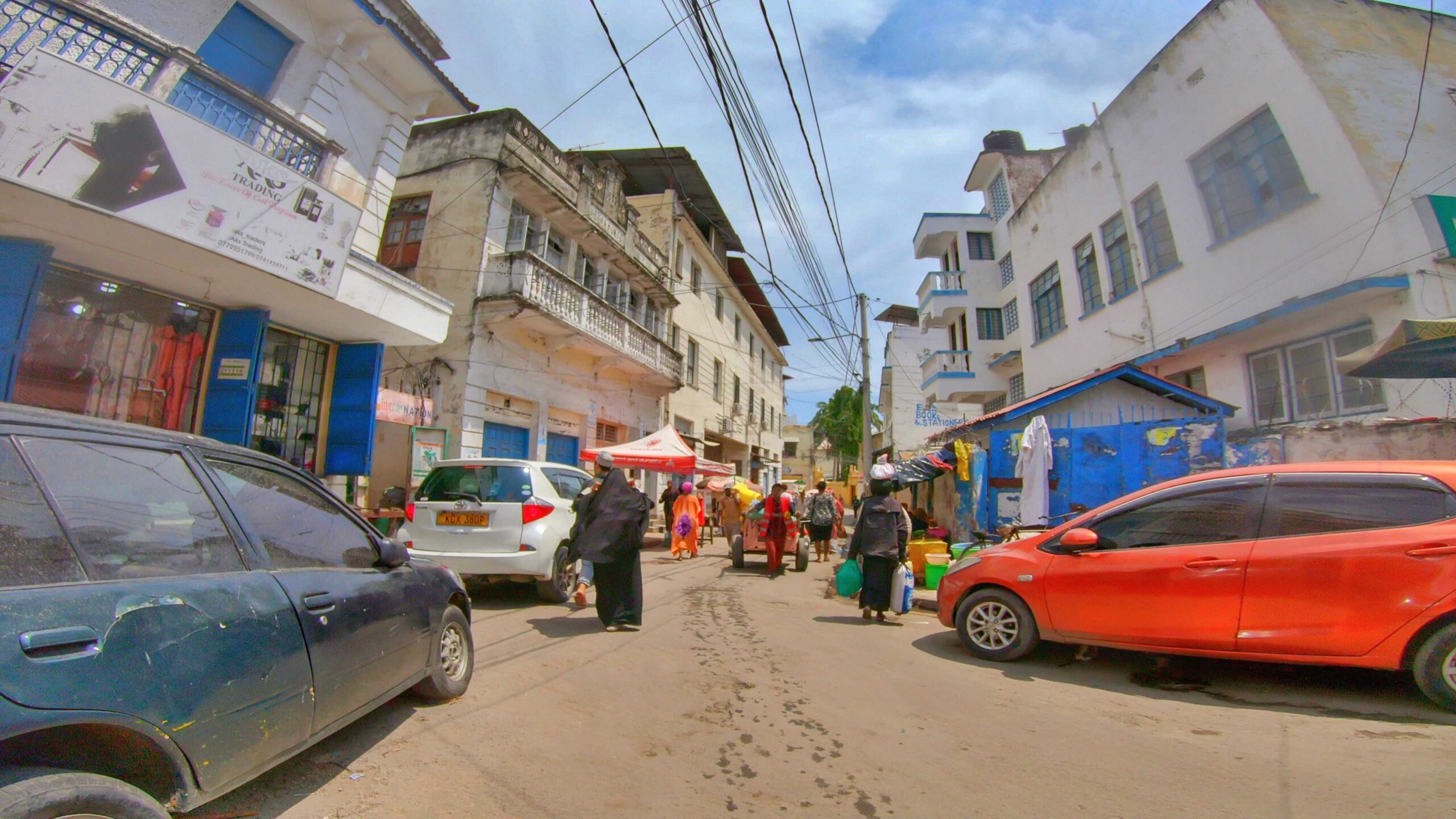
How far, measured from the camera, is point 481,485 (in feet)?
22.9

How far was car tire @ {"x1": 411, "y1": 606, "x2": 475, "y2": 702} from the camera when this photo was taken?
3.66 meters

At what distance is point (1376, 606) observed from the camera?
390cm

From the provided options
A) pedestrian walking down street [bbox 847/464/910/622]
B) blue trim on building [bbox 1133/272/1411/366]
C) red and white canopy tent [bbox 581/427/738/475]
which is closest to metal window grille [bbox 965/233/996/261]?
blue trim on building [bbox 1133/272/1411/366]

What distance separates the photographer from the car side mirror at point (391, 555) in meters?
3.23

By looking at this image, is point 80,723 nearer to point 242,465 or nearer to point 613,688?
point 242,465

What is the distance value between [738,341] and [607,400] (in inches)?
506

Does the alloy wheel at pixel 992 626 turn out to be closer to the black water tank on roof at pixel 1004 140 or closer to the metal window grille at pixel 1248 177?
the metal window grille at pixel 1248 177

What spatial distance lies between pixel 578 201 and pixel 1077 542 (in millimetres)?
14274

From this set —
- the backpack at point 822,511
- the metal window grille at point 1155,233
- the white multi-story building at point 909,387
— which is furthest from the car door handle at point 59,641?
the white multi-story building at point 909,387

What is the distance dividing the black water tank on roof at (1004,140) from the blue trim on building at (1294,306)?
17.0 meters

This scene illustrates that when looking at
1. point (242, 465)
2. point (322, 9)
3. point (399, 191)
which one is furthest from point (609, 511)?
point (399, 191)

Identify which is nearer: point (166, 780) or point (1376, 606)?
point (166, 780)

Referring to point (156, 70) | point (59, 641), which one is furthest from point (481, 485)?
point (59, 641)

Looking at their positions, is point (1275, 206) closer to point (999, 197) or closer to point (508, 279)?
point (508, 279)
